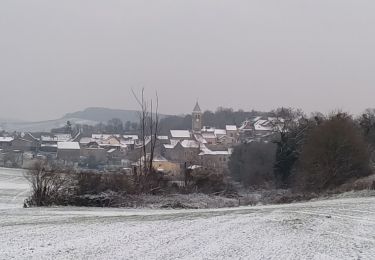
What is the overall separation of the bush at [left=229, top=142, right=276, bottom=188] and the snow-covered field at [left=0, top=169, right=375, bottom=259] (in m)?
55.8

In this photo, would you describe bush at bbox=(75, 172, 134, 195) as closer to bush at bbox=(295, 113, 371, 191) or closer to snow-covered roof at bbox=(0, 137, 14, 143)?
bush at bbox=(295, 113, 371, 191)

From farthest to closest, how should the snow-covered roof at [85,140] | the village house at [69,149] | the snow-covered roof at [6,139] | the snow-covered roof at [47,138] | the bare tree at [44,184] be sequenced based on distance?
1. the snow-covered roof at [85,140]
2. the snow-covered roof at [47,138]
3. the snow-covered roof at [6,139]
4. the village house at [69,149]
5. the bare tree at [44,184]

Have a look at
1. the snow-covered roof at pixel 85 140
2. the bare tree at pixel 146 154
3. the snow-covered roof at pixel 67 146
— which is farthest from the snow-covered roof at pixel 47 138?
the bare tree at pixel 146 154

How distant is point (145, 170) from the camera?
3089cm

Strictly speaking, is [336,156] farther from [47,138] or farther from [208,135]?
[208,135]

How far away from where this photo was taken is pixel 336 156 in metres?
39.3

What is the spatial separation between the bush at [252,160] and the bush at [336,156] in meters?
29.7

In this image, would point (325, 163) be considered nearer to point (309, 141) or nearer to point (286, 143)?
point (309, 141)

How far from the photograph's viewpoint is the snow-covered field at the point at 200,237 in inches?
369

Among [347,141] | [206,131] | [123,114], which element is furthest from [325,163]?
[123,114]

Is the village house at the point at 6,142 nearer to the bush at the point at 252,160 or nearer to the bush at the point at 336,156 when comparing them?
the bush at the point at 252,160

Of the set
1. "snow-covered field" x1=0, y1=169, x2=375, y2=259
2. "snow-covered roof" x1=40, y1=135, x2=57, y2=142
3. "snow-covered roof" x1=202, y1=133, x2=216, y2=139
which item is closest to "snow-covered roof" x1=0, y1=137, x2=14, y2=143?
"snow-covered roof" x1=40, y1=135, x2=57, y2=142

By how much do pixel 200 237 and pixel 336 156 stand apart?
30300 mm

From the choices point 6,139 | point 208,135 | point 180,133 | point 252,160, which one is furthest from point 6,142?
point 252,160
